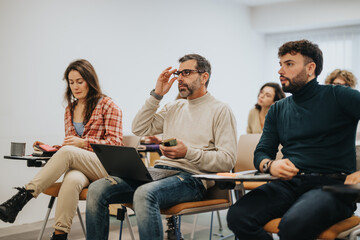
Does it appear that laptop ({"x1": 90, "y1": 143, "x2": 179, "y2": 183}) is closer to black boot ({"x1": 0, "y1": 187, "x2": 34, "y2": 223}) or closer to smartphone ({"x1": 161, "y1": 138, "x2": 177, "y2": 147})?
smartphone ({"x1": 161, "y1": 138, "x2": 177, "y2": 147})

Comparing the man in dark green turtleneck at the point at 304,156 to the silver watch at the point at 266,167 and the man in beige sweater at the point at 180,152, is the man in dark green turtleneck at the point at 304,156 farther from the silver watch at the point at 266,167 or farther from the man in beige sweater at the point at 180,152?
the man in beige sweater at the point at 180,152

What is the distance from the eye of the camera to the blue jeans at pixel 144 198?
1.99 m

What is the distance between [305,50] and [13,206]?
1.81m

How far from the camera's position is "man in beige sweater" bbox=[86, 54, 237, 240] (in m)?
2.05

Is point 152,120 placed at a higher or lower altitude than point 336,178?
higher

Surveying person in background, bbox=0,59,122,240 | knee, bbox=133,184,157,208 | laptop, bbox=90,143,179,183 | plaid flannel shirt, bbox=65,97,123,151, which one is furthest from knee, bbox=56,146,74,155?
knee, bbox=133,184,157,208

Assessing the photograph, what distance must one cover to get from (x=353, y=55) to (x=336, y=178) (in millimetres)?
6110

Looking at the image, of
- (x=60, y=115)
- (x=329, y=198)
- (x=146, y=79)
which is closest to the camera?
(x=329, y=198)

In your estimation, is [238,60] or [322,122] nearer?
[322,122]

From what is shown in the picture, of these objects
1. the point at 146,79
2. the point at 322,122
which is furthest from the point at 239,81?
the point at 322,122

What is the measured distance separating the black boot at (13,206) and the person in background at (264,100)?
252 cm

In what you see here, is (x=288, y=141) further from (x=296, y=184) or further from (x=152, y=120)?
(x=152, y=120)

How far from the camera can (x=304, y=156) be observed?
6.20 feet

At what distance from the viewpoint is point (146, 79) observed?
216 inches
